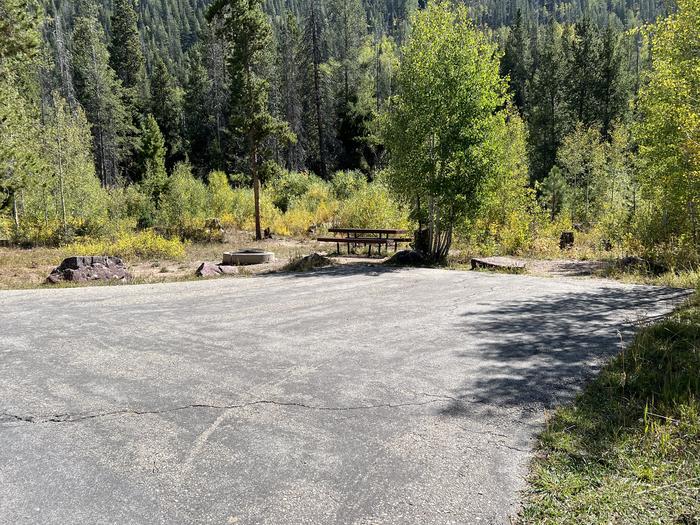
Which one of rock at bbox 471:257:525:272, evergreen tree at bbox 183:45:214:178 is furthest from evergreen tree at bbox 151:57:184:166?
rock at bbox 471:257:525:272

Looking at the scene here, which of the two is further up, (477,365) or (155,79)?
(155,79)

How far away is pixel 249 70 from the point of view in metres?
22.3

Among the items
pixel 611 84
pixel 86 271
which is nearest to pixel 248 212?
pixel 86 271

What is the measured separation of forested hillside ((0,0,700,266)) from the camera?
1252cm

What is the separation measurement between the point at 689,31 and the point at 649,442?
10.5 meters

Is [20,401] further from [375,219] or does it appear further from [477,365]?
[375,219]

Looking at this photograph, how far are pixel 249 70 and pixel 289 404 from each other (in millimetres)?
21273

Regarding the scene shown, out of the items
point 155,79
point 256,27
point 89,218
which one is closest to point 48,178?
point 89,218

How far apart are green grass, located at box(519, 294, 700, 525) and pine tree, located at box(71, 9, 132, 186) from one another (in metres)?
46.6

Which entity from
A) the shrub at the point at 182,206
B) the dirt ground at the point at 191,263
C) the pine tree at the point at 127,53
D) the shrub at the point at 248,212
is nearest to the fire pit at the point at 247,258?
the dirt ground at the point at 191,263

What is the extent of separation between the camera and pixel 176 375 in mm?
4801

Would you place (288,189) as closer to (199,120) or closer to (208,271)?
(208,271)

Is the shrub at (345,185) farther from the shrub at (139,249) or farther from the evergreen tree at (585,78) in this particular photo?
the evergreen tree at (585,78)

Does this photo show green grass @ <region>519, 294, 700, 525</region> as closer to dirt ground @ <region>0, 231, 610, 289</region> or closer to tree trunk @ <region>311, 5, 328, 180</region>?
dirt ground @ <region>0, 231, 610, 289</region>
